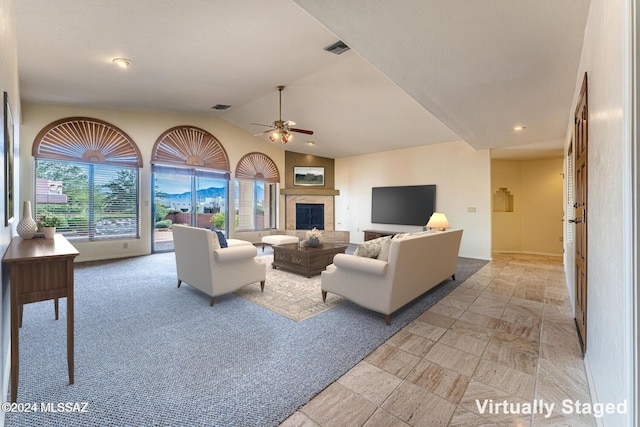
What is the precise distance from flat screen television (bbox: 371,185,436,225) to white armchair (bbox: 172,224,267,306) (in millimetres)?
4759

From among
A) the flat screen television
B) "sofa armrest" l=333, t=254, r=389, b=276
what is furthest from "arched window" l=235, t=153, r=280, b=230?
"sofa armrest" l=333, t=254, r=389, b=276

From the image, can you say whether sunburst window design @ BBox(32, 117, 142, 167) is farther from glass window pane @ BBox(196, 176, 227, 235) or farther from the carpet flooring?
the carpet flooring

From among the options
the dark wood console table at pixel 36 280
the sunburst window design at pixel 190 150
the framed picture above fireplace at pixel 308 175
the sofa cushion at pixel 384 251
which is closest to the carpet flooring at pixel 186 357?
the dark wood console table at pixel 36 280

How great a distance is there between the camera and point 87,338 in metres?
2.28

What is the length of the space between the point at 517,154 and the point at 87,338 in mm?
8157

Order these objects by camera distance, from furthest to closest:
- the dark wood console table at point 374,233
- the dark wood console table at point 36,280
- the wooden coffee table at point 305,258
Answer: the dark wood console table at point 374,233, the wooden coffee table at point 305,258, the dark wood console table at point 36,280

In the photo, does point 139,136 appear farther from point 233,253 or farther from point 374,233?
point 374,233

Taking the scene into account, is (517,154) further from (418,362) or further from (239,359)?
(239,359)

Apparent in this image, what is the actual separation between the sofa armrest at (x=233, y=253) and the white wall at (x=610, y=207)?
2998 millimetres

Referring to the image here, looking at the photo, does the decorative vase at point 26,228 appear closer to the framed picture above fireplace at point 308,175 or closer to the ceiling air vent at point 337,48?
the ceiling air vent at point 337,48

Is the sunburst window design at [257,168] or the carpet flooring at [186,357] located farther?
the sunburst window design at [257,168]

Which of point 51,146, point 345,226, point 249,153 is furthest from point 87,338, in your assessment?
point 345,226

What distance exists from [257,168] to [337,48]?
4.79 metres

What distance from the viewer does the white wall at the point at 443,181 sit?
6.08m
